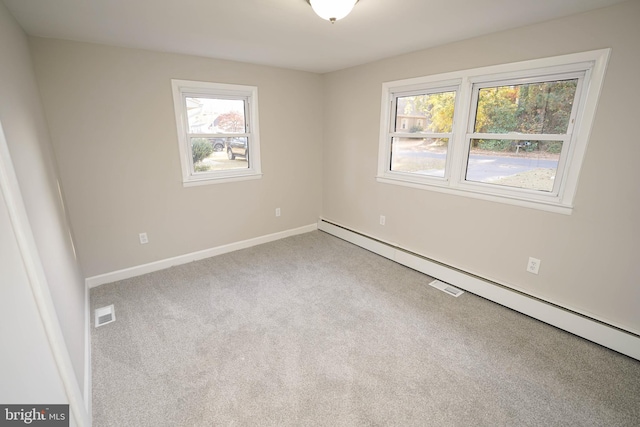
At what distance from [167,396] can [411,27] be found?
2.99 meters

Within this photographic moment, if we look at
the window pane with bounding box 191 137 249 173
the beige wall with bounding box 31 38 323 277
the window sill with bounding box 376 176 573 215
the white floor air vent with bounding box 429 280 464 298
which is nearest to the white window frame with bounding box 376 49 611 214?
the window sill with bounding box 376 176 573 215

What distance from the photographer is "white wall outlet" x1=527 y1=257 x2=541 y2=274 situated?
2374mm

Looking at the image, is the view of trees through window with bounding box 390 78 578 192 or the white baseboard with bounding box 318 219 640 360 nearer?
the white baseboard with bounding box 318 219 640 360

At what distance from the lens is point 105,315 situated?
95.1 inches

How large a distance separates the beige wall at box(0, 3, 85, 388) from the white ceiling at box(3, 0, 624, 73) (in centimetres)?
35

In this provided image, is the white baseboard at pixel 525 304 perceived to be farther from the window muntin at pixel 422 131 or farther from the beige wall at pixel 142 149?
the beige wall at pixel 142 149

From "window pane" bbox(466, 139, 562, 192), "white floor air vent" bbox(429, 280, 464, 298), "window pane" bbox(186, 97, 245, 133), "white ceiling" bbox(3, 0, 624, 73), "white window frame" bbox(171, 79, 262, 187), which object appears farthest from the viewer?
"window pane" bbox(186, 97, 245, 133)

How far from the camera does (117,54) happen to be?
2.61 meters

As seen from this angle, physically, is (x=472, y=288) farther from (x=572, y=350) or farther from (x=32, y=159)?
(x=32, y=159)

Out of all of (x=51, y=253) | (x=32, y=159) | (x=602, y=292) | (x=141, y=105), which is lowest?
(x=602, y=292)

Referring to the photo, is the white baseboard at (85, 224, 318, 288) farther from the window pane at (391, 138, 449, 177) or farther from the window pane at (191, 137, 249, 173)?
the window pane at (391, 138, 449, 177)

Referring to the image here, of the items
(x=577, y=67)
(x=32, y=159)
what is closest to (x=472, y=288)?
(x=577, y=67)

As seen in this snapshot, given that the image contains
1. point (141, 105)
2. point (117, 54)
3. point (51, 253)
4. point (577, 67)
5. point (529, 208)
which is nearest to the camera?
point (51, 253)

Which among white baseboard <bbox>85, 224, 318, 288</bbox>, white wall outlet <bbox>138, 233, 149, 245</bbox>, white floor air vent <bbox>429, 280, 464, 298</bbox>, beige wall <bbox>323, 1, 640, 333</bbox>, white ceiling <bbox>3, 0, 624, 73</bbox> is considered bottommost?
white floor air vent <bbox>429, 280, 464, 298</bbox>
